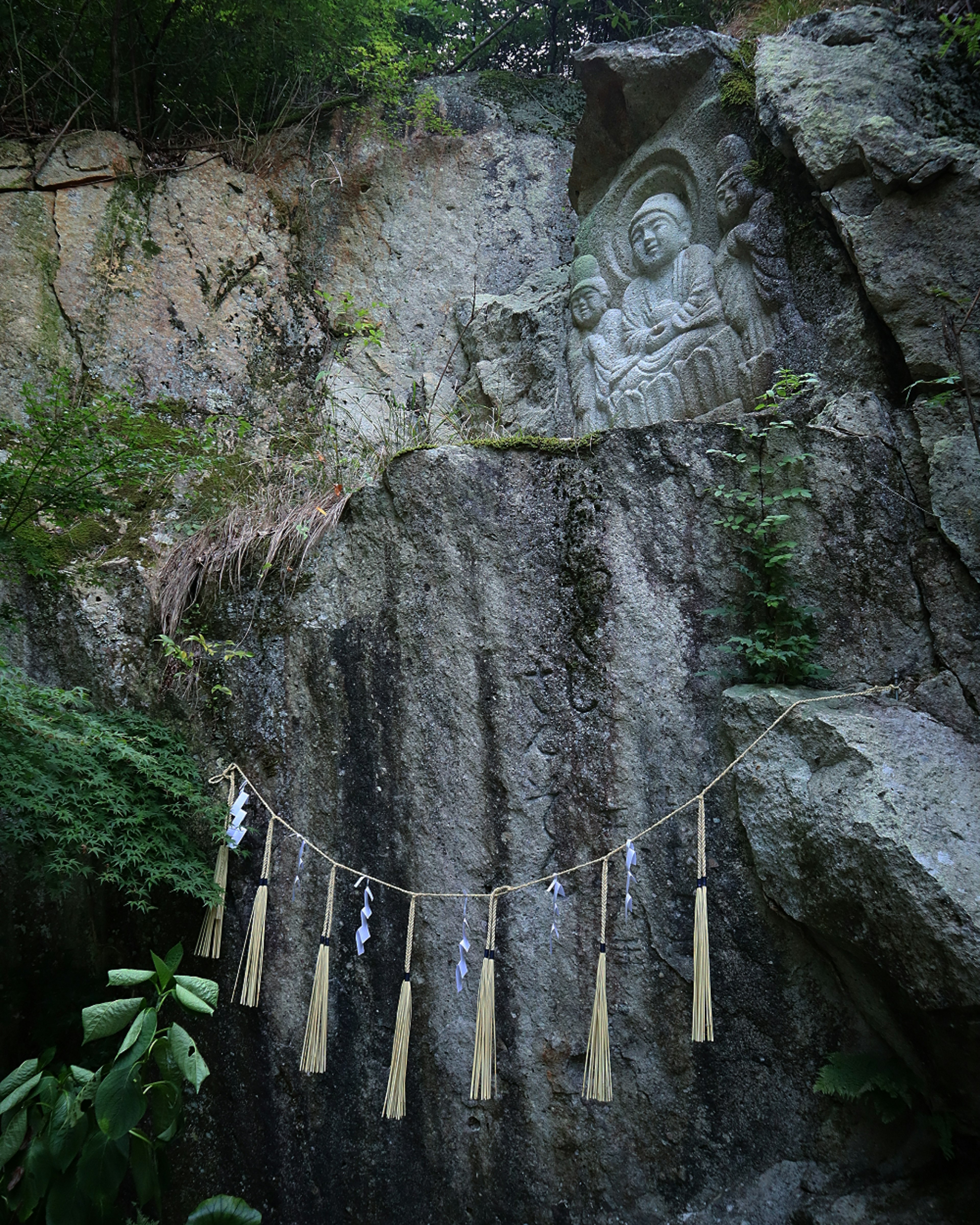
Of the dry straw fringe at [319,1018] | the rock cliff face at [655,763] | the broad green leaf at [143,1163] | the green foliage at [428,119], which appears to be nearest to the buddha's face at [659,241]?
the rock cliff face at [655,763]

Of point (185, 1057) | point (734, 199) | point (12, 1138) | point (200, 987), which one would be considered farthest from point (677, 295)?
point (12, 1138)

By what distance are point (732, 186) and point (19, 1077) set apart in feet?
15.2

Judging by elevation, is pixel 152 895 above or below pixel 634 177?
below

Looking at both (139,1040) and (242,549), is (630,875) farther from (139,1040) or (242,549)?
(242,549)

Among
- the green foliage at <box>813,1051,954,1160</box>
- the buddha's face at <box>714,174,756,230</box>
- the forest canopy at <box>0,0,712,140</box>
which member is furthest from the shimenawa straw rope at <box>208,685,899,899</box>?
the forest canopy at <box>0,0,712,140</box>

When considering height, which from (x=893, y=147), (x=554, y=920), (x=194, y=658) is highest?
(x=893, y=147)

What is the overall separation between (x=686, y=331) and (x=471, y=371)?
1.75 metres

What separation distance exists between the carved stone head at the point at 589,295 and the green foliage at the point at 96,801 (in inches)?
125

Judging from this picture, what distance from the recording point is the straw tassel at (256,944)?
3.00m

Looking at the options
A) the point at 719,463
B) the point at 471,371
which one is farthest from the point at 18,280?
the point at 719,463

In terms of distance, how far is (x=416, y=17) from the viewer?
6.82 metres

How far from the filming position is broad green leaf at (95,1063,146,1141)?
221 cm

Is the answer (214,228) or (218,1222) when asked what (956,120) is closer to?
(214,228)

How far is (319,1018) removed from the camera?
9.43ft
